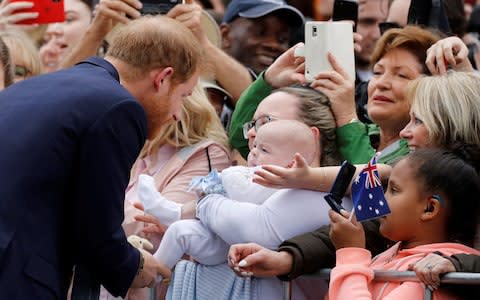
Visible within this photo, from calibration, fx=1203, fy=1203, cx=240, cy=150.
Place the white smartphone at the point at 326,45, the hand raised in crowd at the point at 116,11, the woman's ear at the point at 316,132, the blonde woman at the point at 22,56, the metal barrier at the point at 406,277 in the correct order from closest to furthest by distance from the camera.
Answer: the metal barrier at the point at 406,277, the woman's ear at the point at 316,132, the white smartphone at the point at 326,45, the hand raised in crowd at the point at 116,11, the blonde woman at the point at 22,56

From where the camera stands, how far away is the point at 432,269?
4.05 metres

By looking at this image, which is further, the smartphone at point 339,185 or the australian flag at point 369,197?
the smartphone at point 339,185

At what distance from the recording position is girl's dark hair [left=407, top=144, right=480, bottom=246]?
4359 mm

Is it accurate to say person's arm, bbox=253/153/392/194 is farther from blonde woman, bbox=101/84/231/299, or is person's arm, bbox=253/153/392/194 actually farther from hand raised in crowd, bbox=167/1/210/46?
hand raised in crowd, bbox=167/1/210/46

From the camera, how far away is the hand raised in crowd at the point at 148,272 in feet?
15.4

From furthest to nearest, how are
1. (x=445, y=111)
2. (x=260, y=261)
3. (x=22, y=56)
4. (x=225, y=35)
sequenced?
1. (x=225, y=35)
2. (x=22, y=56)
3. (x=445, y=111)
4. (x=260, y=261)

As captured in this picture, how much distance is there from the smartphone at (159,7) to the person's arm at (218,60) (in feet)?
0.41

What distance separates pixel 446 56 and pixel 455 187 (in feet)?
3.11

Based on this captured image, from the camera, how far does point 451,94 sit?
15.5 feet

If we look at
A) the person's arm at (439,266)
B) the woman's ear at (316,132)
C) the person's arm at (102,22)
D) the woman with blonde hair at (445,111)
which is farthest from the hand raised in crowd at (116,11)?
the person's arm at (439,266)

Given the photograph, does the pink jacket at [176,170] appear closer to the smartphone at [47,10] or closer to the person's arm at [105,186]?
the person's arm at [105,186]

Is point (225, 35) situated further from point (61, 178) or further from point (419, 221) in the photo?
point (419, 221)

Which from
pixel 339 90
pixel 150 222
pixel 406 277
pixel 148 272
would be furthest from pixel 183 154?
pixel 406 277

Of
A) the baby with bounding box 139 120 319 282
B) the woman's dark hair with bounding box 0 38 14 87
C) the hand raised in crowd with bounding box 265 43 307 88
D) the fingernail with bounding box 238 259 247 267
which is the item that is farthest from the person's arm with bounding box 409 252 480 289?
the woman's dark hair with bounding box 0 38 14 87
